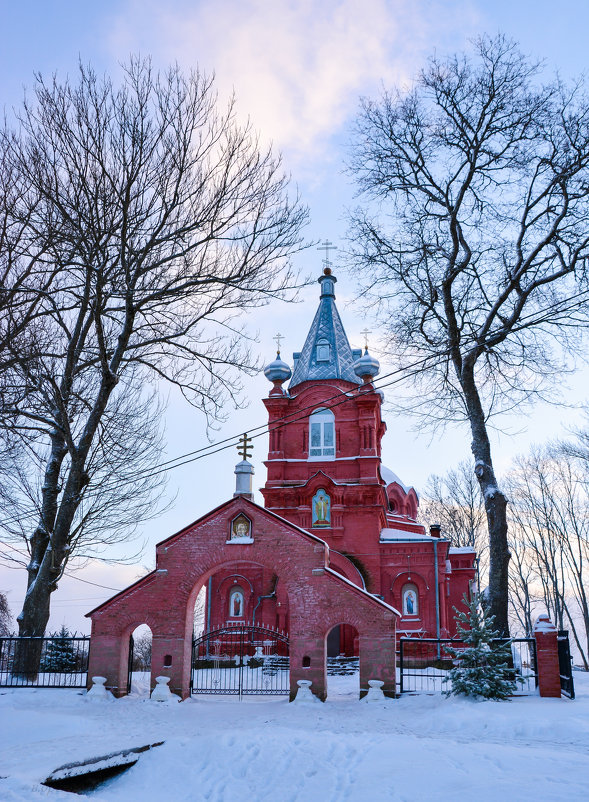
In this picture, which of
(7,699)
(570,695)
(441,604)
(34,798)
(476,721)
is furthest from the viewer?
(441,604)

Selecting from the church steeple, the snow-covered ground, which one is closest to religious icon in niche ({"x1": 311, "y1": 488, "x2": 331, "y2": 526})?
the church steeple

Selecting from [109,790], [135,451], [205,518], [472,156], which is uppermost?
[472,156]

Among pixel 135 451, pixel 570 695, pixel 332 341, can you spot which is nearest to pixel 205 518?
pixel 135 451

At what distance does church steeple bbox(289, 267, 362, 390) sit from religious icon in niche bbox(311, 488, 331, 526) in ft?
16.9

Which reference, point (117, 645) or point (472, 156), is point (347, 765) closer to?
point (117, 645)

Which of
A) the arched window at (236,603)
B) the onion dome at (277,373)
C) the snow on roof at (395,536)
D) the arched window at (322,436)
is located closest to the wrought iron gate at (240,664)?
the arched window at (236,603)

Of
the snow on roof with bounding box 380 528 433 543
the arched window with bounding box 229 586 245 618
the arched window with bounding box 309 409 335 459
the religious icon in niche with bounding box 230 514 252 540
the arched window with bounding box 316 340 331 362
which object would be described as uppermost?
the arched window with bounding box 316 340 331 362

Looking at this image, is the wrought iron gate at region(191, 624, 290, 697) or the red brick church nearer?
the red brick church

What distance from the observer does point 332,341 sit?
3084cm

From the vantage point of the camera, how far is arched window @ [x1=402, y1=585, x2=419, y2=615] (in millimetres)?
26578

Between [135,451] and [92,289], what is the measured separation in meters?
6.28

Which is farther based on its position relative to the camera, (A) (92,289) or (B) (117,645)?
(B) (117,645)

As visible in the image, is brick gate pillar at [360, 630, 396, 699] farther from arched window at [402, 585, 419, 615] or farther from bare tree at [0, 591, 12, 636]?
bare tree at [0, 591, 12, 636]

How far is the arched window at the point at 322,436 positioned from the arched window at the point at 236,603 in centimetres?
621
